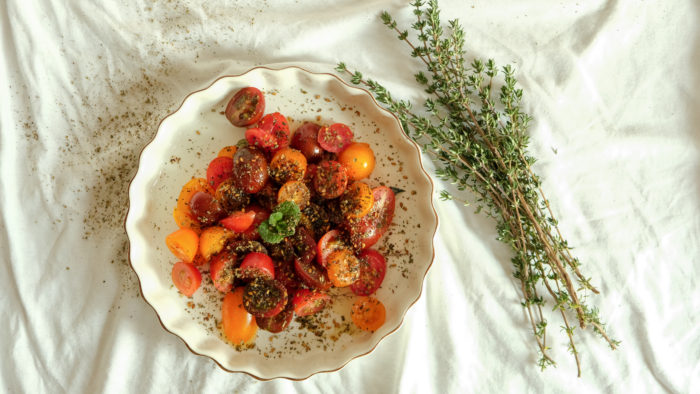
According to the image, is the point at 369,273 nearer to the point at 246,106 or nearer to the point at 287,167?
the point at 287,167

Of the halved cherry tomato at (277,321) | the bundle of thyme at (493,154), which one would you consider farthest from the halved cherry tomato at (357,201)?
the halved cherry tomato at (277,321)

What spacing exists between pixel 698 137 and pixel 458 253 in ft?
3.65

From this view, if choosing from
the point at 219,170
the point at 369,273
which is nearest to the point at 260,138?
the point at 219,170

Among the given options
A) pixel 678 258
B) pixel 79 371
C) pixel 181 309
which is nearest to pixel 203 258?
pixel 181 309

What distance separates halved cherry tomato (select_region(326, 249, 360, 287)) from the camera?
176cm

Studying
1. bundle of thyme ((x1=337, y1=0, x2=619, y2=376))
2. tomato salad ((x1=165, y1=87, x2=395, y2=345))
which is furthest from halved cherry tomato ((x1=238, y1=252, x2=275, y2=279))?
bundle of thyme ((x1=337, y1=0, x2=619, y2=376))

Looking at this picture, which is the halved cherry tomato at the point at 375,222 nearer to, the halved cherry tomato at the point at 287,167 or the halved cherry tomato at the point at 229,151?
the halved cherry tomato at the point at 287,167

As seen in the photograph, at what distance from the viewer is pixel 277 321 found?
5.93 feet

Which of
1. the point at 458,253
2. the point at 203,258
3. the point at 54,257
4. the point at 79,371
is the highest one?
the point at 458,253

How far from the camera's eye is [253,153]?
70.8 inches

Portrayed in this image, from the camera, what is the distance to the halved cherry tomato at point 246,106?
71.7 inches

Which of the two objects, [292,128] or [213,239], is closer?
[213,239]

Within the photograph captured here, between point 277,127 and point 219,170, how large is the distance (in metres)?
0.28

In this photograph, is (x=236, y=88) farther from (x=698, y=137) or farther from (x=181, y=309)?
(x=698, y=137)
